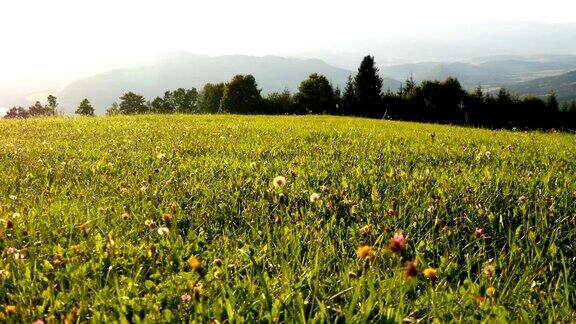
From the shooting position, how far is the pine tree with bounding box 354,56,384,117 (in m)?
85.2

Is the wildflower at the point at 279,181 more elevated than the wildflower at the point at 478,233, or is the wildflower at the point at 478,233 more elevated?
the wildflower at the point at 279,181

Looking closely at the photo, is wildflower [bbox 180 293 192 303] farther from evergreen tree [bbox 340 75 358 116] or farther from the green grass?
evergreen tree [bbox 340 75 358 116]

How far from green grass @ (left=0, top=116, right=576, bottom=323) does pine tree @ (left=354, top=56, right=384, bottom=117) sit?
80323mm

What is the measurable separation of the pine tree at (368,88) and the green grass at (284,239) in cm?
8032

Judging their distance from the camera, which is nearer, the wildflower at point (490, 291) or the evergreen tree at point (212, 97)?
the wildflower at point (490, 291)

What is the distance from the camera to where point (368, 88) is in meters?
86.3

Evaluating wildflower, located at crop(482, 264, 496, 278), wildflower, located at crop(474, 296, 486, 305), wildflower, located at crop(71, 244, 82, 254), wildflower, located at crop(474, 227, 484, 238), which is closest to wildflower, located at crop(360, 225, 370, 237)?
wildflower, located at crop(474, 227, 484, 238)

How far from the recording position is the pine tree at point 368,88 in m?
85.2

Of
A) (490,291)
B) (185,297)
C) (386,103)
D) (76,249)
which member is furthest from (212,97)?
(490,291)

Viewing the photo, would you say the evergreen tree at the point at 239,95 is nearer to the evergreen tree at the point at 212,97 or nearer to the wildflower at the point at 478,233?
the evergreen tree at the point at 212,97

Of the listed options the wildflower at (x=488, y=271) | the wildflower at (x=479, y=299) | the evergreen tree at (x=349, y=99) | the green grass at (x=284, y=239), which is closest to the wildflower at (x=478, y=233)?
the green grass at (x=284, y=239)

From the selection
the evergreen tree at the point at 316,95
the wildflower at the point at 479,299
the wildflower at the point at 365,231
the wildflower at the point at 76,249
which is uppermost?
the evergreen tree at the point at 316,95

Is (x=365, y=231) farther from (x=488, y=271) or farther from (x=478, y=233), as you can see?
(x=488, y=271)

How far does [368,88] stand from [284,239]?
8554cm
